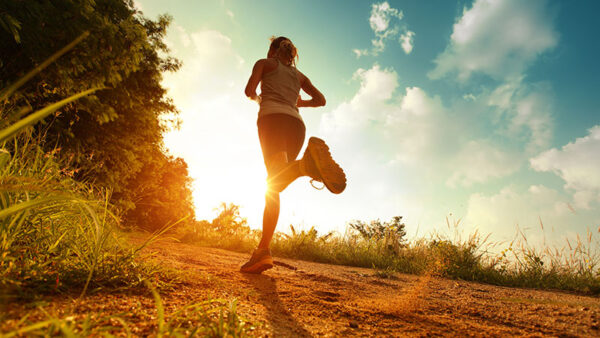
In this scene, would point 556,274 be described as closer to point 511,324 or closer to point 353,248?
point 353,248

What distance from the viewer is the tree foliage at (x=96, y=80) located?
482cm

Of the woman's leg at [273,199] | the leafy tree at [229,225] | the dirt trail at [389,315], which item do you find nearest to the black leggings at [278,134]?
the woman's leg at [273,199]

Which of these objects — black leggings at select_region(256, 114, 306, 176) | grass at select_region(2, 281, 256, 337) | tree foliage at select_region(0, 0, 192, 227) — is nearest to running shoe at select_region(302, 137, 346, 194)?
black leggings at select_region(256, 114, 306, 176)

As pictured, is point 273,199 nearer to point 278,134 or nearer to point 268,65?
point 278,134

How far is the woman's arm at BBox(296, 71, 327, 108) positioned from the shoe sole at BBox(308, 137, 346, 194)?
1.12 metres

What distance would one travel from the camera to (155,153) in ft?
33.2

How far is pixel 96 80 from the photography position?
227 inches

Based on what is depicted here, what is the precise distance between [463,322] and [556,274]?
3624 mm

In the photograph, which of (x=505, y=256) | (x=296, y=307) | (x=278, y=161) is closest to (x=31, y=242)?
(x=296, y=307)

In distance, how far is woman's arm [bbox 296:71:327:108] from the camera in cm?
307

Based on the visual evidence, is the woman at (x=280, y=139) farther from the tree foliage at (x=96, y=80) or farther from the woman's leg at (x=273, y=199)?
the tree foliage at (x=96, y=80)

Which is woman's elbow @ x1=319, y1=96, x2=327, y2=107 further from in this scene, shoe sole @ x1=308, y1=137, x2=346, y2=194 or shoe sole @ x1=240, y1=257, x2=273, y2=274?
shoe sole @ x1=240, y1=257, x2=273, y2=274

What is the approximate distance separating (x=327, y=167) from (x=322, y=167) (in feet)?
0.19

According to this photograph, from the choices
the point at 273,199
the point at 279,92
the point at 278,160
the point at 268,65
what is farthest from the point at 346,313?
the point at 268,65
